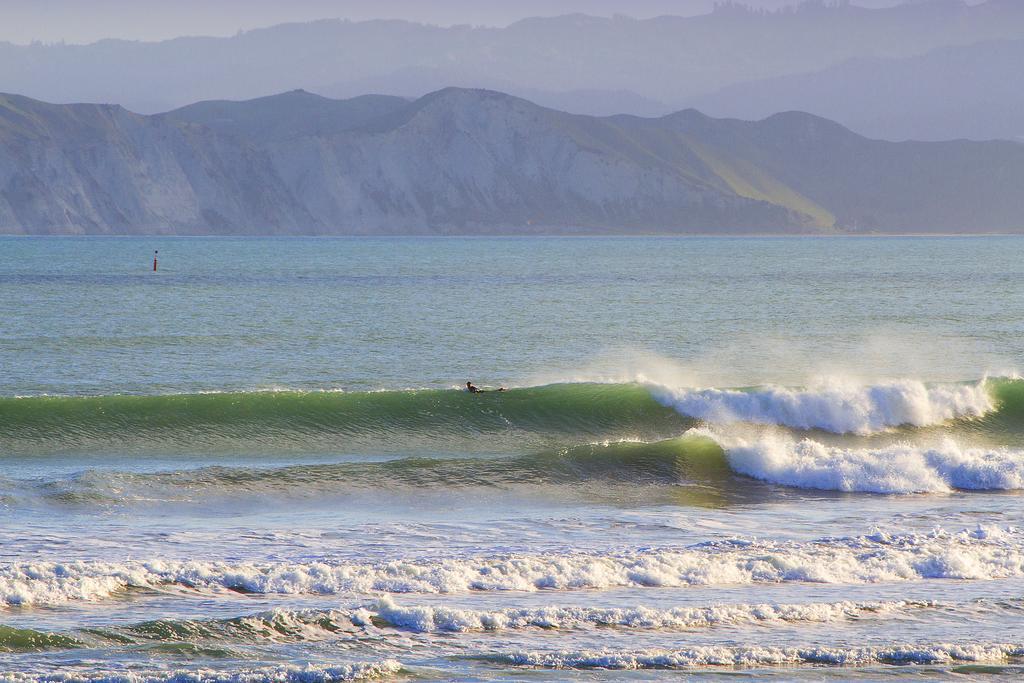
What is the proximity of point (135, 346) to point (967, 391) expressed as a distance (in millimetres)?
25530

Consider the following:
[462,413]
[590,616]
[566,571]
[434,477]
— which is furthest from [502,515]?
[462,413]

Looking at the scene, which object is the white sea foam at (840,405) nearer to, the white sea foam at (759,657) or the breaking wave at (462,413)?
the breaking wave at (462,413)

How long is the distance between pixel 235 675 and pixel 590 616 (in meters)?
3.42

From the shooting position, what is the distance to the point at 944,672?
10516mm

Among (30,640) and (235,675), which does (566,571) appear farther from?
(30,640)

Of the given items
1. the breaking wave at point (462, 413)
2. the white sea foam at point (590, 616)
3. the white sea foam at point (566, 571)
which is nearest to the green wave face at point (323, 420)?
the breaking wave at point (462, 413)

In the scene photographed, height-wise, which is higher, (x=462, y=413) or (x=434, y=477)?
(x=462, y=413)

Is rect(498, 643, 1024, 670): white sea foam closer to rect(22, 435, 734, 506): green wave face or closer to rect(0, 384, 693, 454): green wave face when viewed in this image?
rect(22, 435, 734, 506): green wave face

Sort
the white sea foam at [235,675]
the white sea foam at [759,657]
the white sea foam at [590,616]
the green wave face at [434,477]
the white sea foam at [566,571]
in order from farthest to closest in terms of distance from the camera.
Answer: the green wave face at [434,477], the white sea foam at [566,571], the white sea foam at [590,616], the white sea foam at [759,657], the white sea foam at [235,675]

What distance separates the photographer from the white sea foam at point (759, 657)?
10547 millimetres

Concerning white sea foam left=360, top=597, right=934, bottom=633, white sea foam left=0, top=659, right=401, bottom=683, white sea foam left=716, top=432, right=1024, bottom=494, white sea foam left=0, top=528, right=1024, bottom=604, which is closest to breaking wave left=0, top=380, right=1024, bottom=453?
white sea foam left=716, top=432, right=1024, bottom=494

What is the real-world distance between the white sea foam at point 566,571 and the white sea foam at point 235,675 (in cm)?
207

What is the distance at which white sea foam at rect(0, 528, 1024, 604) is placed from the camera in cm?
1241

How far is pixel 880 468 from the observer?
19047 mm
